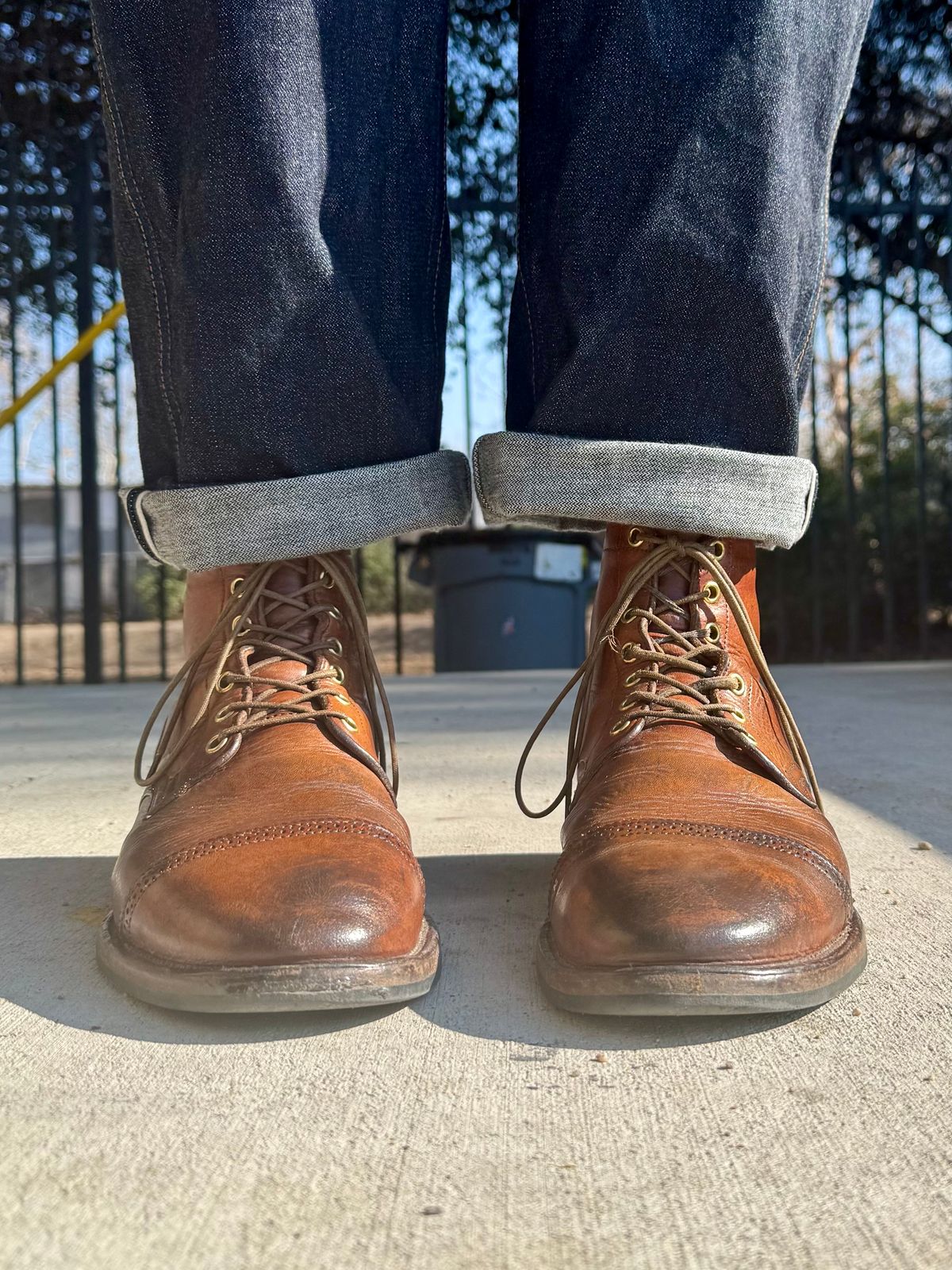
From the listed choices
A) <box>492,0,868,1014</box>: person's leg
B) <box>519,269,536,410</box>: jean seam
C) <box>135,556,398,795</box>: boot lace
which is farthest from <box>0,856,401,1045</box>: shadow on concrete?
<box>519,269,536,410</box>: jean seam

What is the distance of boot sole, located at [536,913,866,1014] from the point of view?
22.2 inches

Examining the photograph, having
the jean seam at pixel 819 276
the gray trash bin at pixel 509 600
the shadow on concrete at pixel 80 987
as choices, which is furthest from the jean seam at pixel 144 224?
the gray trash bin at pixel 509 600

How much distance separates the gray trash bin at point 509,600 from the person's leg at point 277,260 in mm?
3175

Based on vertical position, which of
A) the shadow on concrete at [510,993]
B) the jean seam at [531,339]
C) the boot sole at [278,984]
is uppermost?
the jean seam at [531,339]

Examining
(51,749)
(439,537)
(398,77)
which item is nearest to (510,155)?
(439,537)

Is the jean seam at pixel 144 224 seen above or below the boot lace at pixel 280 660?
above

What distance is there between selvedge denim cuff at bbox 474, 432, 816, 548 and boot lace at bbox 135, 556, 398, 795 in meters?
0.16

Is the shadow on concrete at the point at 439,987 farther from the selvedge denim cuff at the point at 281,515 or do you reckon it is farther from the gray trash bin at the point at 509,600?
the gray trash bin at the point at 509,600

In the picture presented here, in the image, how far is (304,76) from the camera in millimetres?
740

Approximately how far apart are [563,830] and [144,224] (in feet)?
1.89

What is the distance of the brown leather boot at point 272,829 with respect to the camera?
585 mm

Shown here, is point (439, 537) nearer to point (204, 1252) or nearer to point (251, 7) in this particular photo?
point (251, 7)

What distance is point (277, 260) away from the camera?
0.74 metres

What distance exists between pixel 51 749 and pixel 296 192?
120cm
